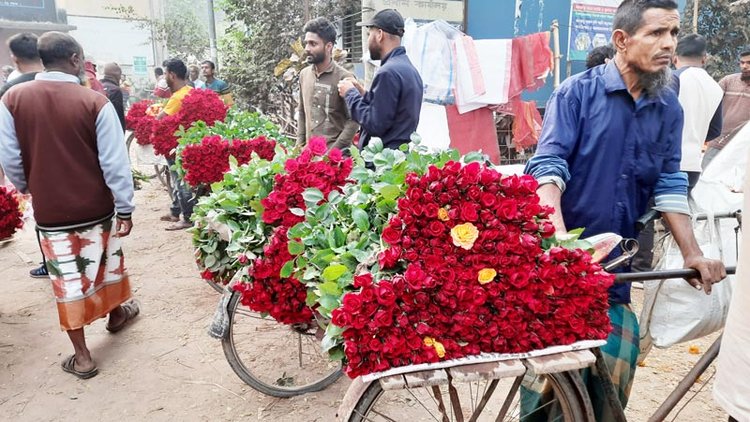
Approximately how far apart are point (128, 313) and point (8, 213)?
44.7 inches

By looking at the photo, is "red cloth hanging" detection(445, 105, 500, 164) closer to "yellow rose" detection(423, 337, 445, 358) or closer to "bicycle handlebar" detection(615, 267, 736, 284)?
"bicycle handlebar" detection(615, 267, 736, 284)

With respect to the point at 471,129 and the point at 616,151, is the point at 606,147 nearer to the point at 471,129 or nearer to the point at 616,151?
the point at 616,151

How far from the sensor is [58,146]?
10.9 feet

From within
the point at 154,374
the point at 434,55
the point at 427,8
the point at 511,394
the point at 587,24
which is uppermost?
the point at 427,8

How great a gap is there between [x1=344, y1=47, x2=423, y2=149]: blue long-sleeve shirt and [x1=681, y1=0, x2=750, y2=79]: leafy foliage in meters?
9.32

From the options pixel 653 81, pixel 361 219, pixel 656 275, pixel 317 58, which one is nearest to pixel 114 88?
pixel 317 58

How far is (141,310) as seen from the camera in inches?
182

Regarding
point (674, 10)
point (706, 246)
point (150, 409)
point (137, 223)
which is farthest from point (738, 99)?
point (137, 223)

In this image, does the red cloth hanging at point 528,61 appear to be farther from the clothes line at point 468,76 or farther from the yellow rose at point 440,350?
the yellow rose at point 440,350

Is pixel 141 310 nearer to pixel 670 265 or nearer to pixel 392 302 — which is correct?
pixel 392 302

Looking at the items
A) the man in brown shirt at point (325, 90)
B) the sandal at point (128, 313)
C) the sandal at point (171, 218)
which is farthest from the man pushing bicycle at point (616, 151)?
the sandal at point (171, 218)

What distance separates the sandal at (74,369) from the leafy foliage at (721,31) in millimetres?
11495

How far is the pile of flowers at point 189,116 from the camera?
591 cm

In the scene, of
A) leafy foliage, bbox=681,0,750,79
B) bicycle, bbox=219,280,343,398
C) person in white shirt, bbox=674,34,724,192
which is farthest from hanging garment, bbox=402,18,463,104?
leafy foliage, bbox=681,0,750,79
